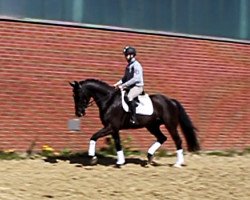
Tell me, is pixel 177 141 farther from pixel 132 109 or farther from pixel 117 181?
pixel 117 181

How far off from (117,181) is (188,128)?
12.8ft

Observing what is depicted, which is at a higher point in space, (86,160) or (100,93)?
(100,93)

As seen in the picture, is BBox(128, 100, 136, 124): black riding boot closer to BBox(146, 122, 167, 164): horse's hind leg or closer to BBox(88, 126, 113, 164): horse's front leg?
BBox(88, 126, 113, 164): horse's front leg

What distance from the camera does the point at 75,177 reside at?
15.8 meters

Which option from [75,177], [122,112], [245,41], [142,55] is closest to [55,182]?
[75,177]

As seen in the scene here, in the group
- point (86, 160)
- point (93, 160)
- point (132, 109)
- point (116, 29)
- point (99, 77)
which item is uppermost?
point (116, 29)

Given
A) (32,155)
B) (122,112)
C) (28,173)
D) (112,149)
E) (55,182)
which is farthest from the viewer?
(112,149)

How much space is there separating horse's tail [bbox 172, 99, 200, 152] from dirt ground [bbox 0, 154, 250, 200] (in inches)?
25.4

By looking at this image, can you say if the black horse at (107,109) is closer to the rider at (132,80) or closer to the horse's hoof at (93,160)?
the horse's hoof at (93,160)

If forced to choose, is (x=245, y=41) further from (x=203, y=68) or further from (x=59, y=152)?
(x=59, y=152)

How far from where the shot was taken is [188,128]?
62.7 ft

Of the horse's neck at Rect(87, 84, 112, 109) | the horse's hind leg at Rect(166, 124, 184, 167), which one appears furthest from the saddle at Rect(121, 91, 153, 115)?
the horse's hind leg at Rect(166, 124, 184, 167)

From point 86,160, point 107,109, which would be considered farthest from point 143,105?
point 86,160

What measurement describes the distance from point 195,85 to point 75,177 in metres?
7.71
